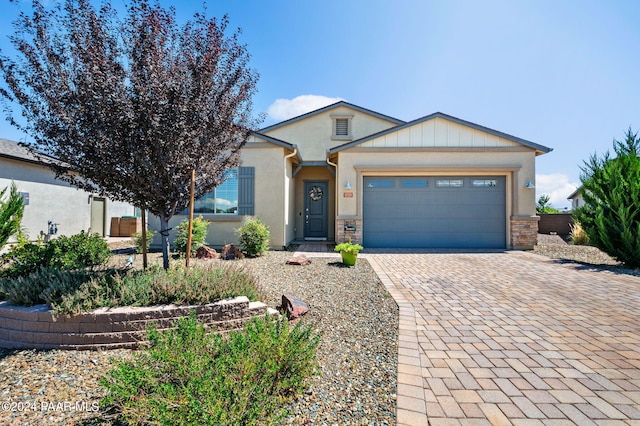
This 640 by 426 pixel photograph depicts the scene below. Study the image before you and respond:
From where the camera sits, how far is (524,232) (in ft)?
31.0

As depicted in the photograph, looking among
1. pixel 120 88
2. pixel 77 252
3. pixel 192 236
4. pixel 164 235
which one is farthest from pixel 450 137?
pixel 77 252

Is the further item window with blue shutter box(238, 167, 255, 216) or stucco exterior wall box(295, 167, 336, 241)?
stucco exterior wall box(295, 167, 336, 241)

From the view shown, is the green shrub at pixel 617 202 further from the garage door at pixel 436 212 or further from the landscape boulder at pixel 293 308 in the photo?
the landscape boulder at pixel 293 308

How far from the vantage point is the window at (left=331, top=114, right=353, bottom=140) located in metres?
13.2

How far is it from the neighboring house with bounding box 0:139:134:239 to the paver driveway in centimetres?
1177

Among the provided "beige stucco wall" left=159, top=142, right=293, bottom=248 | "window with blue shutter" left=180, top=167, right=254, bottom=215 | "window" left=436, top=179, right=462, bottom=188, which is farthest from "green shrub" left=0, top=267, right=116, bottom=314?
"window" left=436, top=179, right=462, bottom=188

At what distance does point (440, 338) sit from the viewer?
3.09 meters

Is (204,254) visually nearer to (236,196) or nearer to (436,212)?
(236,196)

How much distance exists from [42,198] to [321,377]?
13.0 meters

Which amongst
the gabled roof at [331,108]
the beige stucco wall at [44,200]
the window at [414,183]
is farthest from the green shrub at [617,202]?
the beige stucco wall at [44,200]

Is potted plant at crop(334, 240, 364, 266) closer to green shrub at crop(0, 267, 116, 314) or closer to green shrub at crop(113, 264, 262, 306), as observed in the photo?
green shrub at crop(113, 264, 262, 306)

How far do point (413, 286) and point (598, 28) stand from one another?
736 cm

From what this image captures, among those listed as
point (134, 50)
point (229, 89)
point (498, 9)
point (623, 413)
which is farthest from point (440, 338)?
point (498, 9)

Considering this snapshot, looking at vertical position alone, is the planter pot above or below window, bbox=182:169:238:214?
below
